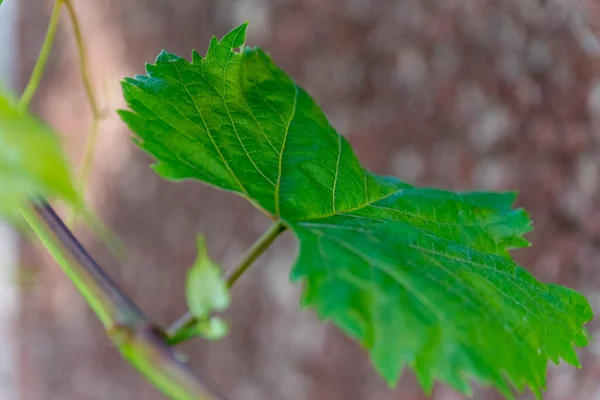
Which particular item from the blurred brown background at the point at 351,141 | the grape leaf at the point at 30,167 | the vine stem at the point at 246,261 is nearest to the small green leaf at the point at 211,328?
the vine stem at the point at 246,261

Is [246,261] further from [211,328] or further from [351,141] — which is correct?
[351,141]

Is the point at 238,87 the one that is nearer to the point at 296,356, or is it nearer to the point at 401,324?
the point at 401,324

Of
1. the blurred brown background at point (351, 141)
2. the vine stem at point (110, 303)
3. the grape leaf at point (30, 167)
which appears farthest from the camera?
the blurred brown background at point (351, 141)

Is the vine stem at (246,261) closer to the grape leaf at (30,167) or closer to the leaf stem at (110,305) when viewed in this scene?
the leaf stem at (110,305)

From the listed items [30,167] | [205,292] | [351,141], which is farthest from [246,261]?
[351,141]

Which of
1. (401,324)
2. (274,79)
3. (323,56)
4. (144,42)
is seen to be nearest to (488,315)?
(401,324)

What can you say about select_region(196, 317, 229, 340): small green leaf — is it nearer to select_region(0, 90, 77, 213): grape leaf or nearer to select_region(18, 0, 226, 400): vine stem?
select_region(18, 0, 226, 400): vine stem
